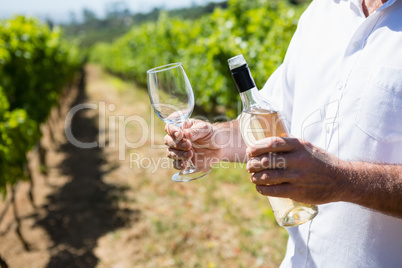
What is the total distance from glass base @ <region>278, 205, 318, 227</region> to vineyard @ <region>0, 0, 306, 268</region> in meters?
2.95

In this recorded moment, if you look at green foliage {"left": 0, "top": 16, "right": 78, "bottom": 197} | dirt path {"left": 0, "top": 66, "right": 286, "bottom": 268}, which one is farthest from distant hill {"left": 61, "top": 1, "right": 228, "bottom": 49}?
dirt path {"left": 0, "top": 66, "right": 286, "bottom": 268}

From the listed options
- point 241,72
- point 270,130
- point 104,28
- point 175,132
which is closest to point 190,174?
point 175,132

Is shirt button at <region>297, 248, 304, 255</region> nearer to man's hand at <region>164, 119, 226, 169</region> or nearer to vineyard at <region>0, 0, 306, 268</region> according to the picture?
man's hand at <region>164, 119, 226, 169</region>

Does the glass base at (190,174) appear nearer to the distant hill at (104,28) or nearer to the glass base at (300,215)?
the glass base at (300,215)

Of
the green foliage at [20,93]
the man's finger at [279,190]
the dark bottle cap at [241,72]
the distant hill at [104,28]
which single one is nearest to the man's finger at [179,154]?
the dark bottle cap at [241,72]

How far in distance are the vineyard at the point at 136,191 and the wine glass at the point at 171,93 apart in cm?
304

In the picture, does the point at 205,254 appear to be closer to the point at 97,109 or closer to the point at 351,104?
the point at 351,104

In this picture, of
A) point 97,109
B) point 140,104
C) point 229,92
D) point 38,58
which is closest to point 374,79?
point 229,92

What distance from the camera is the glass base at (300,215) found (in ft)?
4.42

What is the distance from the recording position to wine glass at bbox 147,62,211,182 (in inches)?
58.6

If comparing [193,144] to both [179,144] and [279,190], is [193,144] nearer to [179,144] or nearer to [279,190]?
[179,144]

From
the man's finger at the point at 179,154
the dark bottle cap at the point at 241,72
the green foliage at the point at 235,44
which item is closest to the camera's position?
the dark bottle cap at the point at 241,72

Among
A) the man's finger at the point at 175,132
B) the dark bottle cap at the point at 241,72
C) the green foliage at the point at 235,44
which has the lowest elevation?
the man's finger at the point at 175,132

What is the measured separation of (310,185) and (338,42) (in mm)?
690
